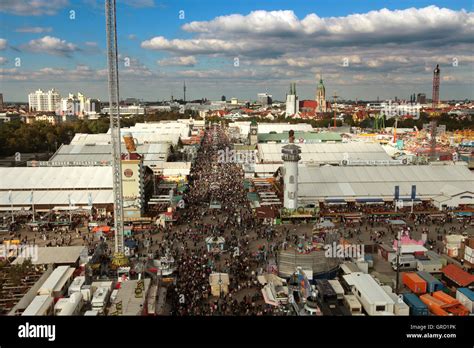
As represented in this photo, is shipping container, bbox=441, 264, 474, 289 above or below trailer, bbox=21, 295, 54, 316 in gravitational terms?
below

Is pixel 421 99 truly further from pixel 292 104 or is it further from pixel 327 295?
pixel 327 295

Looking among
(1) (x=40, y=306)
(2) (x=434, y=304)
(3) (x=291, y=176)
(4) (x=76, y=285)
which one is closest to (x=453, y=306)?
(2) (x=434, y=304)

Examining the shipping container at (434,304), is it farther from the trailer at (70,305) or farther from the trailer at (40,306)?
the trailer at (40,306)

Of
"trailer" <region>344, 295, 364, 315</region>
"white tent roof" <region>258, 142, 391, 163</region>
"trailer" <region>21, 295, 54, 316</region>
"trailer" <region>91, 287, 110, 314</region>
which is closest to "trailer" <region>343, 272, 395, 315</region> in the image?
"trailer" <region>344, 295, 364, 315</region>

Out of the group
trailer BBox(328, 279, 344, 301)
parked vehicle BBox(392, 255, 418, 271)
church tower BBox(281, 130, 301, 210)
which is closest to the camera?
trailer BBox(328, 279, 344, 301)

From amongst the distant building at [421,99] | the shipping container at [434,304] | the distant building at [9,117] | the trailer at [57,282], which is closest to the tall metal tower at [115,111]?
the trailer at [57,282]

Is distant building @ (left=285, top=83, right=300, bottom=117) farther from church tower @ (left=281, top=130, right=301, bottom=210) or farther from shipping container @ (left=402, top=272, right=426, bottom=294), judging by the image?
shipping container @ (left=402, top=272, right=426, bottom=294)

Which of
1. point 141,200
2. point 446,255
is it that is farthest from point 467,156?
point 141,200
